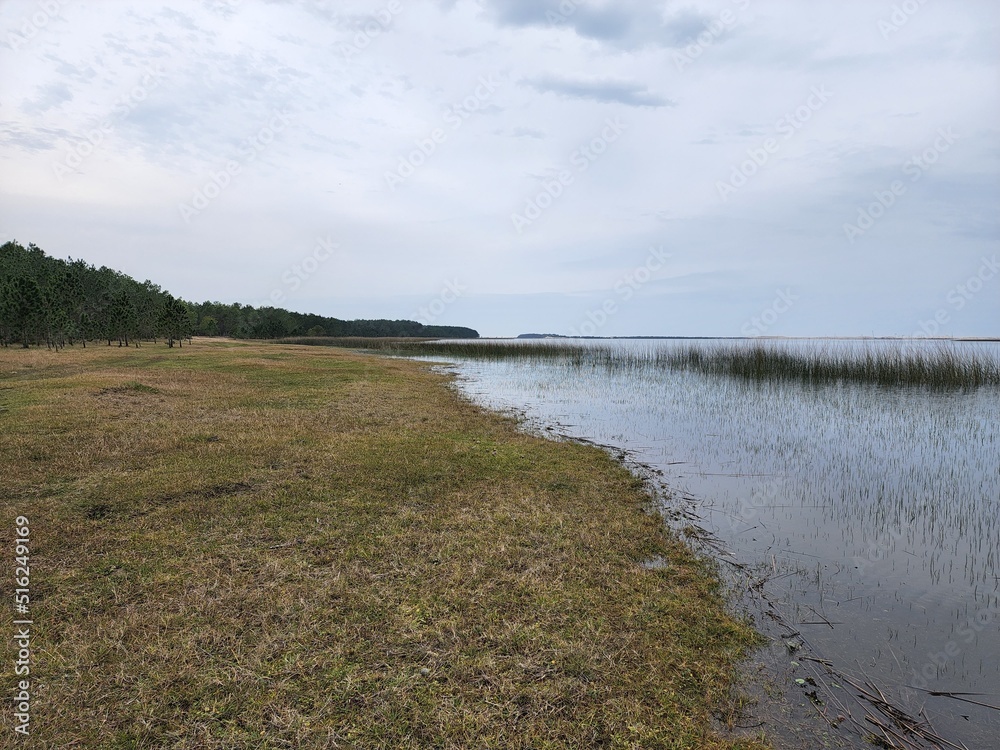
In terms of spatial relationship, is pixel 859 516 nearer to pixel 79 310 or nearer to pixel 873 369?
pixel 873 369

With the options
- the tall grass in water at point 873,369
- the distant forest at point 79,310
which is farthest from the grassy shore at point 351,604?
the distant forest at point 79,310

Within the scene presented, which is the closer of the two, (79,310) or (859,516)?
(859,516)

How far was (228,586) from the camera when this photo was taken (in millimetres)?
5195

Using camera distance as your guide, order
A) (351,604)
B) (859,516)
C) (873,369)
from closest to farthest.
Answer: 1. (351,604)
2. (859,516)
3. (873,369)

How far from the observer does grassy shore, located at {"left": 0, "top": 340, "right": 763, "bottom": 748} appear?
3.53 m

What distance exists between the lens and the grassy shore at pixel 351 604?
3529 mm

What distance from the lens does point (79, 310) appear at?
6769cm

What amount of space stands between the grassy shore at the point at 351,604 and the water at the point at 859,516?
1.04m

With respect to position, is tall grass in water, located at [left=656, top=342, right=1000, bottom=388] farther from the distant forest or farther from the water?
the distant forest

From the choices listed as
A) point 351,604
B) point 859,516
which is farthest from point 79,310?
point 859,516

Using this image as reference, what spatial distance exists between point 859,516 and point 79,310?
89.6 meters

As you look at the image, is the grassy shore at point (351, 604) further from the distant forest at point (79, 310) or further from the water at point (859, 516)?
the distant forest at point (79, 310)

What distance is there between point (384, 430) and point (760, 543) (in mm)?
9326

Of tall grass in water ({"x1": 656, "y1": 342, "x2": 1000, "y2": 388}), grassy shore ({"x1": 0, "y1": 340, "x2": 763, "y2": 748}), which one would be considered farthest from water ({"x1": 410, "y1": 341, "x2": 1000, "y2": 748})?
tall grass in water ({"x1": 656, "y1": 342, "x2": 1000, "y2": 388})
